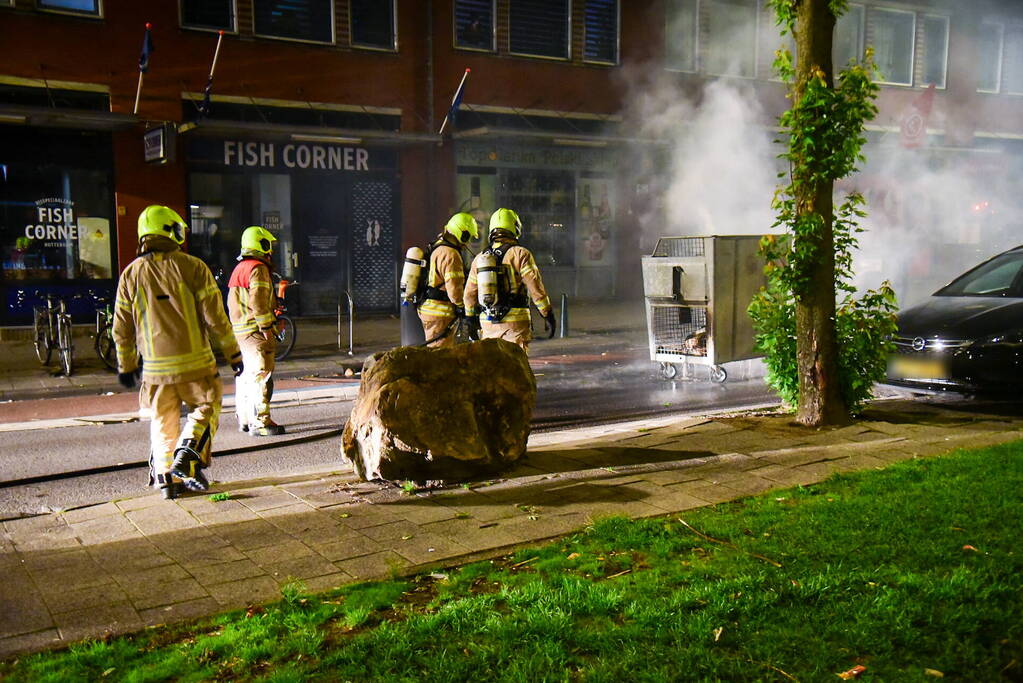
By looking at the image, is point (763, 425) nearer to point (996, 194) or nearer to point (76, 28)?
point (76, 28)

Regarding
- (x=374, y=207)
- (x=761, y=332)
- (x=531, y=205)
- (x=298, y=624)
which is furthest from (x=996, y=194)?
(x=298, y=624)

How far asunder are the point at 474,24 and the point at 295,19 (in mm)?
3814

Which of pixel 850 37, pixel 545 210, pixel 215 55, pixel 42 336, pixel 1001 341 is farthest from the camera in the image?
pixel 850 37

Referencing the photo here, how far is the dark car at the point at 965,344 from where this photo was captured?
328 inches

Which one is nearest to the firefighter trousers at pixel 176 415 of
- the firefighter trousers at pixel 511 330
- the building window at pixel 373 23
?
the firefighter trousers at pixel 511 330

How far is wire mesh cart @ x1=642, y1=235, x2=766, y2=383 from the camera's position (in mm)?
10211

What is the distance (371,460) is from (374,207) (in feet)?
43.5

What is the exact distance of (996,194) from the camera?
27.2 meters

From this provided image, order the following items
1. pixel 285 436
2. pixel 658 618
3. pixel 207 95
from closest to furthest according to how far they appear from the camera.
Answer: pixel 658 618, pixel 285 436, pixel 207 95

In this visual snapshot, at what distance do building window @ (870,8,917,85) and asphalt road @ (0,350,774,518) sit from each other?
16379 mm

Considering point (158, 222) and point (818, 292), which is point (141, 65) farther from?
point (818, 292)

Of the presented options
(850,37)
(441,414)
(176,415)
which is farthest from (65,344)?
(850,37)

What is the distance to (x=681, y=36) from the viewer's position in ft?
71.3

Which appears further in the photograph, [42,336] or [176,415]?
[42,336]
